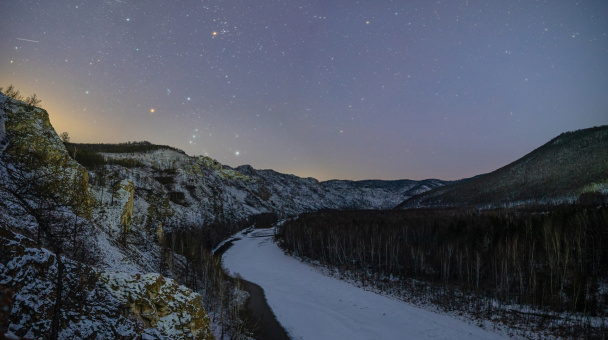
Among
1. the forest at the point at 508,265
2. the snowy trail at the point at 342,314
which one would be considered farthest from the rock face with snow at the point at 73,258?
the forest at the point at 508,265

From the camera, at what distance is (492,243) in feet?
222

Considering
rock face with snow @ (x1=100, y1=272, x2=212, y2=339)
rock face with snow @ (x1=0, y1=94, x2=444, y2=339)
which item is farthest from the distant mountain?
rock face with snow @ (x1=0, y1=94, x2=444, y2=339)

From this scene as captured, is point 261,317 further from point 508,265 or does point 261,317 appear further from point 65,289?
point 508,265

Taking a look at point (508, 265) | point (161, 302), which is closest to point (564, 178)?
point (508, 265)

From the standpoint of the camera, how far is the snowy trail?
106ft

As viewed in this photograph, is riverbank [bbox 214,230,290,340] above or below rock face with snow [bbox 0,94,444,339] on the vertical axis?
below

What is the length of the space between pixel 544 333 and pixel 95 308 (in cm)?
4211

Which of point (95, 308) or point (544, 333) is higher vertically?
point (95, 308)

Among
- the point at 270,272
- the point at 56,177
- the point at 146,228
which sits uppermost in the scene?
the point at 56,177

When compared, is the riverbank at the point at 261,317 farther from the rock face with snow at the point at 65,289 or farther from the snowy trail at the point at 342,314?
the rock face with snow at the point at 65,289

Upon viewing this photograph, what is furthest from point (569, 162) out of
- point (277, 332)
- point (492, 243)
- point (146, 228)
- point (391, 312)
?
point (146, 228)

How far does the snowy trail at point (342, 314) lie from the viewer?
32438mm

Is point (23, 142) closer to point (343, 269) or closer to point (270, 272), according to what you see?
point (270, 272)

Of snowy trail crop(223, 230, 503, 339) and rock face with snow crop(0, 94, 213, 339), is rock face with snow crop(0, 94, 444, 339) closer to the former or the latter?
rock face with snow crop(0, 94, 213, 339)
